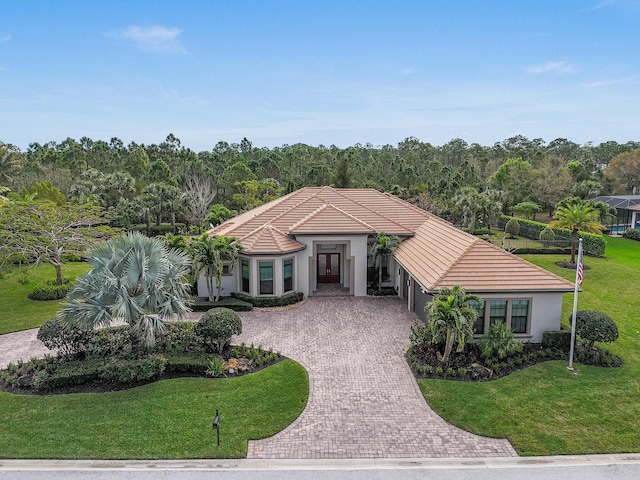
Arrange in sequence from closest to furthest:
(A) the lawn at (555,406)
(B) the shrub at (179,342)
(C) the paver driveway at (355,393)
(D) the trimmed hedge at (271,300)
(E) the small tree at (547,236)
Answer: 1. (C) the paver driveway at (355,393)
2. (A) the lawn at (555,406)
3. (B) the shrub at (179,342)
4. (D) the trimmed hedge at (271,300)
5. (E) the small tree at (547,236)

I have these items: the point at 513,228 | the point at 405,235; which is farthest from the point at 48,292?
the point at 513,228

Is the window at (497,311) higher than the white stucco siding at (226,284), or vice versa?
the window at (497,311)

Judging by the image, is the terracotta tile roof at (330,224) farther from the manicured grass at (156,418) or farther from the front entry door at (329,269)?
the manicured grass at (156,418)

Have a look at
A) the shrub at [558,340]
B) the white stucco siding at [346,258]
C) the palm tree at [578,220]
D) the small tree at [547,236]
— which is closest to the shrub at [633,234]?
the small tree at [547,236]

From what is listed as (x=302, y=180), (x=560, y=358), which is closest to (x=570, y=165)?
(x=302, y=180)

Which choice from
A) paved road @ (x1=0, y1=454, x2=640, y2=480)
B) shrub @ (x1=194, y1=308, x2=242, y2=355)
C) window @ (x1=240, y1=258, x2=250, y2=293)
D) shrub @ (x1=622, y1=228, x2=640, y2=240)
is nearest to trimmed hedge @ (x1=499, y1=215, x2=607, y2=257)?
shrub @ (x1=622, y1=228, x2=640, y2=240)

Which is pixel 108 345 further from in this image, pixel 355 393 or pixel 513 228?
pixel 513 228
